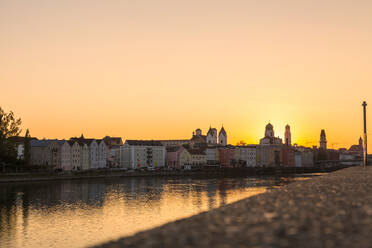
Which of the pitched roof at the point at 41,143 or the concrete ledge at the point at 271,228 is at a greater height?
the pitched roof at the point at 41,143

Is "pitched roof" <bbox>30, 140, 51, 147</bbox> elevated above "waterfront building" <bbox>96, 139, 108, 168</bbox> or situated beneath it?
elevated above

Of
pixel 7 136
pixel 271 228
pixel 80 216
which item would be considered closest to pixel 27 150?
pixel 7 136

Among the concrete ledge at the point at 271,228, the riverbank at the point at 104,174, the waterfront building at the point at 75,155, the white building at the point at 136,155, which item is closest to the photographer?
the concrete ledge at the point at 271,228

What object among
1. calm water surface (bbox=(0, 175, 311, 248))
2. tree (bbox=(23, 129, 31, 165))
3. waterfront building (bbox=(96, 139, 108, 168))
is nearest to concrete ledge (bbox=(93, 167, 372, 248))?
calm water surface (bbox=(0, 175, 311, 248))

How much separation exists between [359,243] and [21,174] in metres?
108

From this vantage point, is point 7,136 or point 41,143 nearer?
point 7,136

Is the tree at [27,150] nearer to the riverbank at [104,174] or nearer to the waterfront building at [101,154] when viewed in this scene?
the riverbank at [104,174]

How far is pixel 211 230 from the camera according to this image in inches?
459

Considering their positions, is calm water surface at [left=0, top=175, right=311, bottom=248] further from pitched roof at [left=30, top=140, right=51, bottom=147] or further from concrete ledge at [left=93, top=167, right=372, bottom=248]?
pitched roof at [left=30, top=140, right=51, bottom=147]

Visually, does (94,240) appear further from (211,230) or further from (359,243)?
(359,243)

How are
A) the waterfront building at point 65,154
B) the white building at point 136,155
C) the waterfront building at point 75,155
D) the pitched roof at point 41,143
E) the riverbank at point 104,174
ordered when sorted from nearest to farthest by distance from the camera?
the riverbank at point 104,174, the waterfront building at point 65,154, the waterfront building at point 75,155, the pitched roof at point 41,143, the white building at point 136,155

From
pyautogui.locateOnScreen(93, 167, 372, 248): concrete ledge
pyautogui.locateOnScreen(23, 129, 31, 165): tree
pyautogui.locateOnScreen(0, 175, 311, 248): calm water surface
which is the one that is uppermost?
pyautogui.locateOnScreen(23, 129, 31, 165): tree

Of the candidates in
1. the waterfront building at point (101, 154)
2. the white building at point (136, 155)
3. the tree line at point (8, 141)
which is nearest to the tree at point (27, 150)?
the tree line at point (8, 141)

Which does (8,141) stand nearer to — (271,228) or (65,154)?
(65,154)
